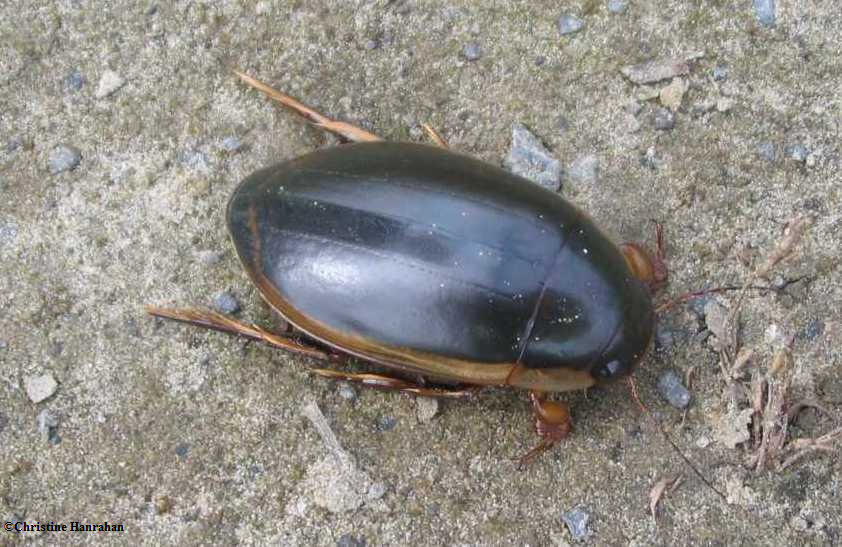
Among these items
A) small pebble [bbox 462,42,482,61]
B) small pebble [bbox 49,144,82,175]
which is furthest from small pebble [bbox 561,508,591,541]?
small pebble [bbox 49,144,82,175]

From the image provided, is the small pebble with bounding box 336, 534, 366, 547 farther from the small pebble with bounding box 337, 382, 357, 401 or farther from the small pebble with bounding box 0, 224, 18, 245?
the small pebble with bounding box 0, 224, 18, 245

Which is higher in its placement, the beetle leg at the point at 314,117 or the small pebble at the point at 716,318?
the beetle leg at the point at 314,117

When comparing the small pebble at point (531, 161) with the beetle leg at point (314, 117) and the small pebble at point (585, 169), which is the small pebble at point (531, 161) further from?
the beetle leg at point (314, 117)

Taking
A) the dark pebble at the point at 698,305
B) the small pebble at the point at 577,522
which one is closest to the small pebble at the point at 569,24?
the dark pebble at the point at 698,305

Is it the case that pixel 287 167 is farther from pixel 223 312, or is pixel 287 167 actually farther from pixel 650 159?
pixel 650 159

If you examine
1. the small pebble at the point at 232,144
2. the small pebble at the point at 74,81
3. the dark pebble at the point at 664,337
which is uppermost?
the small pebble at the point at 74,81
